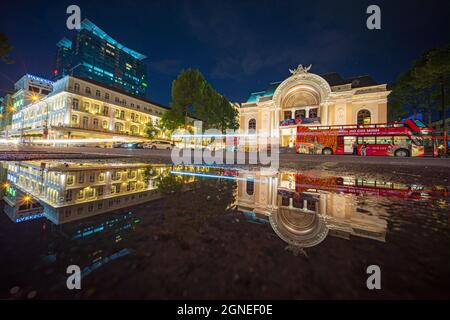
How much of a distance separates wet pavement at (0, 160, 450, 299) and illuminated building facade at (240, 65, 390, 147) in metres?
29.7

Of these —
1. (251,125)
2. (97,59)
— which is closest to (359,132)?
(251,125)

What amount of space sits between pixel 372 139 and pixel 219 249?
1990 centimetres

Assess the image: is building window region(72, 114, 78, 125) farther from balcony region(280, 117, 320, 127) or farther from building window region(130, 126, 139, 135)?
balcony region(280, 117, 320, 127)

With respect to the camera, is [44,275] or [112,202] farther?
[112,202]

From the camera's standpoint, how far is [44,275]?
975 millimetres

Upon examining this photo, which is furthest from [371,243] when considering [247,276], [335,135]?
[335,135]

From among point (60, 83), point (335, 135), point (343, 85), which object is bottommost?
point (335, 135)

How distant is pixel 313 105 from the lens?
98.5ft

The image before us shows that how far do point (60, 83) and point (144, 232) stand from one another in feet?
168

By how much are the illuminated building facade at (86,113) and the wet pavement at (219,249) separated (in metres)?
41.1

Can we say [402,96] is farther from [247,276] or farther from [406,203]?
[247,276]

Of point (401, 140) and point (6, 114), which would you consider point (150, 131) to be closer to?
point (401, 140)

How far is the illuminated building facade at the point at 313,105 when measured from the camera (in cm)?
2687

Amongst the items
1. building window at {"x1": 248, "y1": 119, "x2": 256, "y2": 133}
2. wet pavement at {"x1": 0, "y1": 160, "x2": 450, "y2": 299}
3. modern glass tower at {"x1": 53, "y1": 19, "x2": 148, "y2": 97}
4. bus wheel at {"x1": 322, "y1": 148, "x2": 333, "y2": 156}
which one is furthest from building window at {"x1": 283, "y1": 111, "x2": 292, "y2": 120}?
modern glass tower at {"x1": 53, "y1": 19, "x2": 148, "y2": 97}
